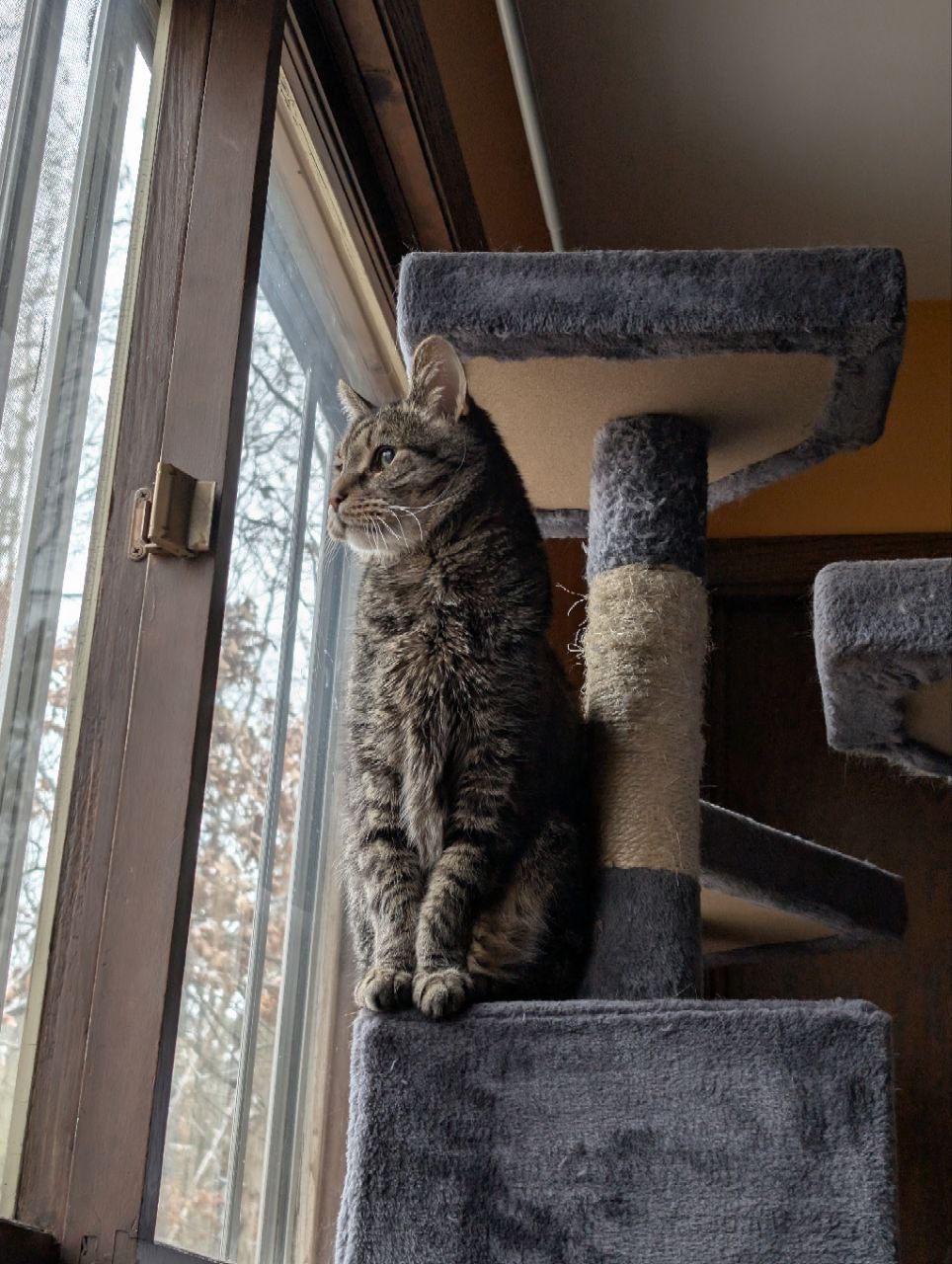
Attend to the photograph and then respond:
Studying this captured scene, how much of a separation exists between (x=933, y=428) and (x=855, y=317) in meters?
1.88

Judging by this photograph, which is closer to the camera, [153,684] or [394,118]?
Result: [153,684]

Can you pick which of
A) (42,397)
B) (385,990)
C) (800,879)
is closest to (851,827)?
(800,879)

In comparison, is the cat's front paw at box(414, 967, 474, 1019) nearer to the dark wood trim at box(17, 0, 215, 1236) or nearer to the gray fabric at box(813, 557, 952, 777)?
the dark wood trim at box(17, 0, 215, 1236)

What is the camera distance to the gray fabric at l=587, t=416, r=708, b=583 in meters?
1.29

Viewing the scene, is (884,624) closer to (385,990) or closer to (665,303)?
(665,303)

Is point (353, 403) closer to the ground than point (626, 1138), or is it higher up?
higher up

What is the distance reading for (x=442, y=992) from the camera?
3.36 feet

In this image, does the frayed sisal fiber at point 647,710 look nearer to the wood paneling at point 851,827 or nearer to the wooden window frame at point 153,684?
the wooden window frame at point 153,684

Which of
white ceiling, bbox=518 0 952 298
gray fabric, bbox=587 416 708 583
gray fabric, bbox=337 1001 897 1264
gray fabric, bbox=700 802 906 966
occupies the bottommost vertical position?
gray fabric, bbox=337 1001 897 1264

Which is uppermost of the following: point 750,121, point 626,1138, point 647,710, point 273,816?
point 750,121

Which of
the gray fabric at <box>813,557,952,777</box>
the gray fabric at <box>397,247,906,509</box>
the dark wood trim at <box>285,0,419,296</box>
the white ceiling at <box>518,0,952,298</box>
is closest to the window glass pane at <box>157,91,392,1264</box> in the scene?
the dark wood trim at <box>285,0,419,296</box>

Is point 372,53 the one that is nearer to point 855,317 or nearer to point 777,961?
point 855,317

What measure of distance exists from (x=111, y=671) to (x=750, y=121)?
6.54ft

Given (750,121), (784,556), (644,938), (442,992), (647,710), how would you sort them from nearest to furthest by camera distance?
(442,992), (644,938), (647,710), (750,121), (784,556)
